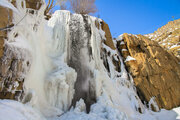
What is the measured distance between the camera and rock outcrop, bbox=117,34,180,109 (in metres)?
8.02

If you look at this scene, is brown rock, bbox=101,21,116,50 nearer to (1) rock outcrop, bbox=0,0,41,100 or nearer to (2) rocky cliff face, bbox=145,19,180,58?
(1) rock outcrop, bbox=0,0,41,100

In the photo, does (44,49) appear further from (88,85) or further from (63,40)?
(88,85)

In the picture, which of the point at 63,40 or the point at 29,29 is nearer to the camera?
the point at 29,29

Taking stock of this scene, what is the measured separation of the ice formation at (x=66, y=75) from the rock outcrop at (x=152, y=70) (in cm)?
160

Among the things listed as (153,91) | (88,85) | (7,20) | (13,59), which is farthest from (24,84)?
(153,91)

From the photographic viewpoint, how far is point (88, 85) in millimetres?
5105

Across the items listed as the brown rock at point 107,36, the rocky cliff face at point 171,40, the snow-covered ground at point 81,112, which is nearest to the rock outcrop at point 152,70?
the brown rock at point 107,36

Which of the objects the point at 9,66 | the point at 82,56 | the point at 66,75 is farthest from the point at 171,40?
the point at 9,66

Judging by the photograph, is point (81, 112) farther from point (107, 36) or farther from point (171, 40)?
point (171, 40)

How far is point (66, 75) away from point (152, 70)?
6873mm

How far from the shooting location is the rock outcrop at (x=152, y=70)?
8023 millimetres

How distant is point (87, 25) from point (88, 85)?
11.4ft

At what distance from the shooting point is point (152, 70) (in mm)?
8867

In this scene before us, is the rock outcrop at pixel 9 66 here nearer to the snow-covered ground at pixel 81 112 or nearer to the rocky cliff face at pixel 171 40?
the snow-covered ground at pixel 81 112
